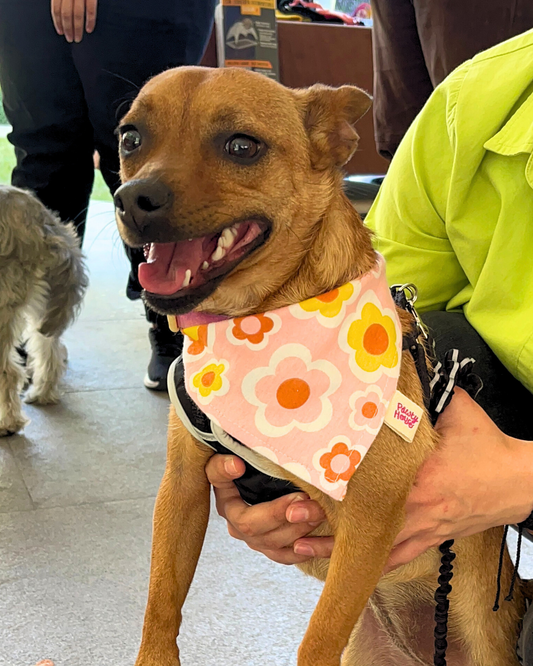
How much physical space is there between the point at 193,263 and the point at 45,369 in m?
1.79

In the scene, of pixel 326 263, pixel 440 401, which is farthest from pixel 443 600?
pixel 326 263

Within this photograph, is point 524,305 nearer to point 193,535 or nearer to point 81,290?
point 193,535

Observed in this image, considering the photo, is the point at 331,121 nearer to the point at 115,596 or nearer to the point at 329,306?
the point at 329,306

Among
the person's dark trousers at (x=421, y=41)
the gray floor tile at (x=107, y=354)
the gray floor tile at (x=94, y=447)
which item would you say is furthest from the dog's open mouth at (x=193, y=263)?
the gray floor tile at (x=107, y=354)

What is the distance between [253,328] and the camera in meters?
0.98

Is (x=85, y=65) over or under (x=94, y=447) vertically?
over

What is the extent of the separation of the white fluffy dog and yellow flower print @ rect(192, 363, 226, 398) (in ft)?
4.84

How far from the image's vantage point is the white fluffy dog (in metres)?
2.26

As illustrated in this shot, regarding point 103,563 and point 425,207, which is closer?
point 425,207

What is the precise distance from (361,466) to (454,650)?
432 millimetres

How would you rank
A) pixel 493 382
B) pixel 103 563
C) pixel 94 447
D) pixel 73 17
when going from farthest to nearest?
pixel 94 447
pixel 73 17
pixel 103 563
pixel 493 382

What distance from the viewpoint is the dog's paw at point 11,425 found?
2.24m

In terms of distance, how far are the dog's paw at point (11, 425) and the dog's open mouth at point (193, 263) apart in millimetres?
1546

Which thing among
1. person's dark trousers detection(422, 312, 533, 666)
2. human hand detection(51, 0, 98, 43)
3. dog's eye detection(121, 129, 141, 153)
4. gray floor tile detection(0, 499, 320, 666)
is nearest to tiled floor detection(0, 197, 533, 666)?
gray floor tile detection(0, 499, 320, 666)
